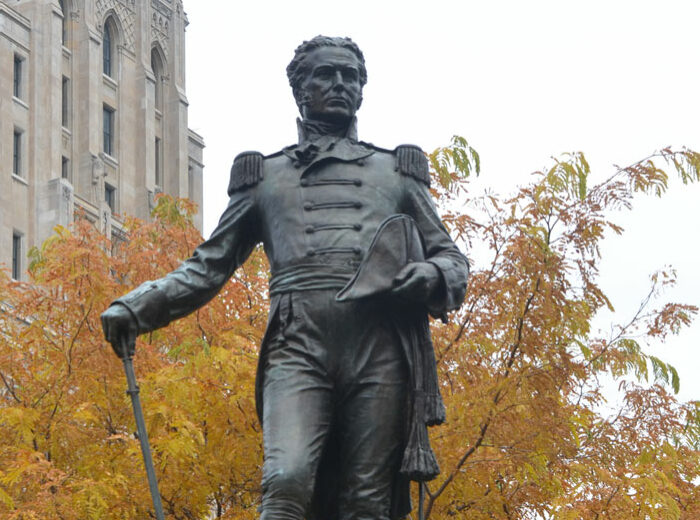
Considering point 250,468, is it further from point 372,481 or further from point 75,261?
point 372,481

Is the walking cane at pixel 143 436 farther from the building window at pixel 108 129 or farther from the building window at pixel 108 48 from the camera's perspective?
the building window at pixel 108 48

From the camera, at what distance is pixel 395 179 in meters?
8.88

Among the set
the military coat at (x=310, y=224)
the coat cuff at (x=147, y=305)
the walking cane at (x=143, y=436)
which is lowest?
the walking cane at (x=143, y=436)

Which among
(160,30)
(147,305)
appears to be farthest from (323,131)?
(160,30)

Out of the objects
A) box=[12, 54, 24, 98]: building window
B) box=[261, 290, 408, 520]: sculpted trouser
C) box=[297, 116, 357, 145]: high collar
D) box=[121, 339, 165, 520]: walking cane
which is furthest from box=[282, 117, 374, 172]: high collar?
box=[12, 54, 24, 98]: building window

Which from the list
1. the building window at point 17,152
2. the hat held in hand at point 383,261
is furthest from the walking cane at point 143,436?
the building window at point 17,152

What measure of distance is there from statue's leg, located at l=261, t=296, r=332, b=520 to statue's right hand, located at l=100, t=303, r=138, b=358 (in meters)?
0.70

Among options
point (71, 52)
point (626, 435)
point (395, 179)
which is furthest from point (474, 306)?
point (71, 52)

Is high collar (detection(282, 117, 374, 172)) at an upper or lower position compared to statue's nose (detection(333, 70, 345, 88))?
lower

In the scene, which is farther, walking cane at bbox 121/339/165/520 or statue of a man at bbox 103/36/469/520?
statue of a man at bbox 103/36/469/520

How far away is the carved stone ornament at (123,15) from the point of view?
69312 millimetres

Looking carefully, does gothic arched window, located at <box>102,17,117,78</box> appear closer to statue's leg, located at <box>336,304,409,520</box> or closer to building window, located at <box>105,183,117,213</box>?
building window, located at <box>105,183,117,213</box>

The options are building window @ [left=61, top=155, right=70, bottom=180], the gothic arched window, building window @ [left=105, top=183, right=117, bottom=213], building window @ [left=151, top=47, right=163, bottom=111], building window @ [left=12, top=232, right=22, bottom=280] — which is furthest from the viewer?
building window @ [left=151, top=47, right=163, bottom=111]

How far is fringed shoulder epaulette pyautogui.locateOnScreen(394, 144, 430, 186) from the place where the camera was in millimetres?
8914
